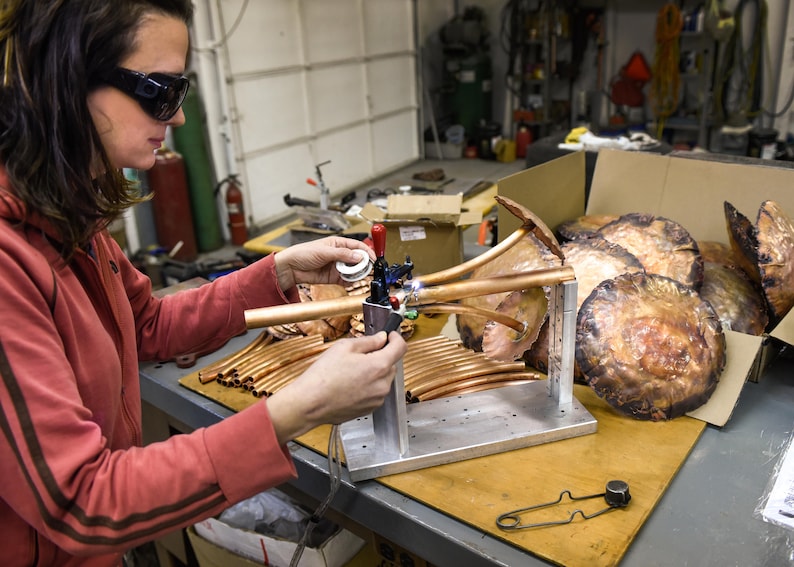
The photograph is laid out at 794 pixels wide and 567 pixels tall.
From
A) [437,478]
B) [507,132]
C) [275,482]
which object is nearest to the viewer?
[275,482]

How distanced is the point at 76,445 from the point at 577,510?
794 mm

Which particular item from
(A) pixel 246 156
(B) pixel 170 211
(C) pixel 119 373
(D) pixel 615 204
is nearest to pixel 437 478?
(C) pixel 119 373

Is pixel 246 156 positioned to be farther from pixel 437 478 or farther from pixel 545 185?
pixel 437 478

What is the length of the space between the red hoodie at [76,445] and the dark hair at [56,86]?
0.04 meters

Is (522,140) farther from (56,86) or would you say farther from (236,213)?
(56,86)

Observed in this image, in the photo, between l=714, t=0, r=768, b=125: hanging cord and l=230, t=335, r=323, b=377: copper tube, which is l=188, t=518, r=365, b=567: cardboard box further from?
l=714, t=0, r=768, b=125: hanging cord

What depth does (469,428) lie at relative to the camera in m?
1.29

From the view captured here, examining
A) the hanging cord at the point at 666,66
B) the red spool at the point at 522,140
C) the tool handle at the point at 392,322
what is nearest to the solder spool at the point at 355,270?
the tool handle at the point at 392,322

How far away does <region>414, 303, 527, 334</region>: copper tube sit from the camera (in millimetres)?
1214

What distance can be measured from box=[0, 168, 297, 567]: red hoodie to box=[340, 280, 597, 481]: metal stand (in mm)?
396

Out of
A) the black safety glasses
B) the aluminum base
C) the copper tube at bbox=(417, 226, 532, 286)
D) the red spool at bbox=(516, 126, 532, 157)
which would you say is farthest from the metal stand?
the red spool at bbox=(516, 126, 532, 157)

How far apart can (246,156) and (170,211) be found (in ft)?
2.65

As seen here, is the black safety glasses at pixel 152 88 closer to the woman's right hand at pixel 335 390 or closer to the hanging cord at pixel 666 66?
the woman's right hand at pixel 335 390

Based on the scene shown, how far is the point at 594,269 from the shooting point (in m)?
1.55
